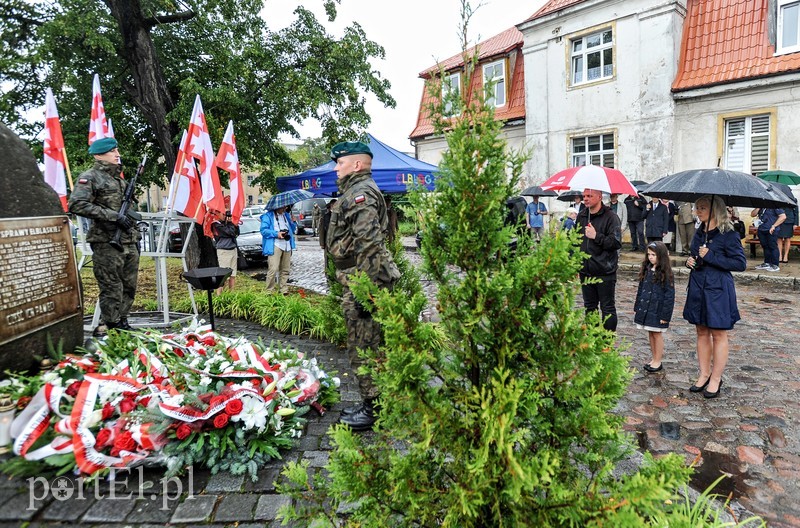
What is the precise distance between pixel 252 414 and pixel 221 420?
200 mm

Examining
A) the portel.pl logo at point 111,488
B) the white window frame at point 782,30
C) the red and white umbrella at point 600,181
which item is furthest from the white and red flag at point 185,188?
the white window frame at point 782,30

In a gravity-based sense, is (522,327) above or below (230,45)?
below

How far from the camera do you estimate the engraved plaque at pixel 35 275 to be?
369 cm

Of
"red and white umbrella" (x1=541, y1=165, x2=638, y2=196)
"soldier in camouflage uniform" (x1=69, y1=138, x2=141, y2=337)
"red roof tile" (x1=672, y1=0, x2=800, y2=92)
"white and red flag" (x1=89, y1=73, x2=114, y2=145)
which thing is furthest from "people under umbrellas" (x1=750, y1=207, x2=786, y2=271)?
"white and red flag" (x1=89, y1=73, x2=114, y2=145)

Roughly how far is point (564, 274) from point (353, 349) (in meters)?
2.64

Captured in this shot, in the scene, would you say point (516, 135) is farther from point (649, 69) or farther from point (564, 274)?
point (564, 274)

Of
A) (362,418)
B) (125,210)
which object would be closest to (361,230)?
(362,418)

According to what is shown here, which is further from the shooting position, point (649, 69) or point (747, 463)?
point (649, 69)

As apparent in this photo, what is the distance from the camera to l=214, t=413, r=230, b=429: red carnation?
10.5ft

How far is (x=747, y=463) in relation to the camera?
3.41 meters

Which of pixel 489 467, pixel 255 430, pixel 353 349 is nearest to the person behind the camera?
pixel 489 467

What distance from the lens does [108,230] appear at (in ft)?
18.2

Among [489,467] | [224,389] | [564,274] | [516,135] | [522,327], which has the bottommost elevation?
[224,389]

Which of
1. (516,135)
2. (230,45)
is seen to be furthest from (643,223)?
(230,45)
